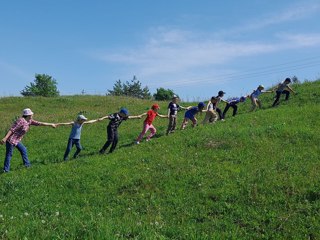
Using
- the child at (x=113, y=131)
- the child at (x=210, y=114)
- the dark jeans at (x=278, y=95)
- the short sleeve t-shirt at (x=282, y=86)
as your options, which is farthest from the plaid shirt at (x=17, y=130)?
the short sleeve t-shirt at (x=282, y=86)

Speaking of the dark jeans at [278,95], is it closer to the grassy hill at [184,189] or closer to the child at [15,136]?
the grassy hill at [184,189]

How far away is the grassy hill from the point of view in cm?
852

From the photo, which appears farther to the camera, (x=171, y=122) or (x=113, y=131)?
(x=171, y=122)

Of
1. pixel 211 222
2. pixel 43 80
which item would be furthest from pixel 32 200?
pixel 43 80

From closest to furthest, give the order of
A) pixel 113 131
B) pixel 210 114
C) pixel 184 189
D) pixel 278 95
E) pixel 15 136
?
1. pixel 184 189
2. pixel 15 136
3. pixel 113 131
4. pixel 210 114
5. pixel 278 95

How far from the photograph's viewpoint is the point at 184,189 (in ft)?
37.7

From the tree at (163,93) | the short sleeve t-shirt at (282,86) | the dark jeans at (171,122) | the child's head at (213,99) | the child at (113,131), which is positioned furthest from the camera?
the tree at (163,93)

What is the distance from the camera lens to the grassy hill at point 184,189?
27.9 feet

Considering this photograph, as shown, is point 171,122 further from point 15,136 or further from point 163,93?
point 163,93

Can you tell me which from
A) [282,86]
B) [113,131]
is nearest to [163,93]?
[282,86]

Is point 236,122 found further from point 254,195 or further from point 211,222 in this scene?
point 211,222

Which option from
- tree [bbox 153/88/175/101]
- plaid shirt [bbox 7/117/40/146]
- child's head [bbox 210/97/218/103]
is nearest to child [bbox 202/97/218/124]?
child's head [bbox 210/97/218/103]

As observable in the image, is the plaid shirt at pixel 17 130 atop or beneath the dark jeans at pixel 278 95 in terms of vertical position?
beneath

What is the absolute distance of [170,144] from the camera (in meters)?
17.2
